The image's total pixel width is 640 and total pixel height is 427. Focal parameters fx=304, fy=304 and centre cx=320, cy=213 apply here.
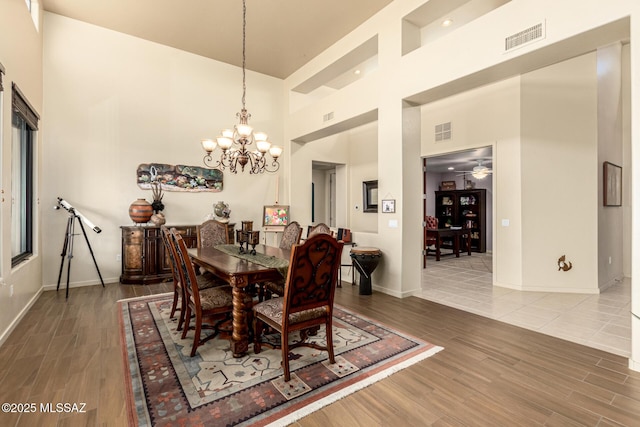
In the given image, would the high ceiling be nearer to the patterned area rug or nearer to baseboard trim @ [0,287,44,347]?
baseboard trim @ [0,287,44,347]

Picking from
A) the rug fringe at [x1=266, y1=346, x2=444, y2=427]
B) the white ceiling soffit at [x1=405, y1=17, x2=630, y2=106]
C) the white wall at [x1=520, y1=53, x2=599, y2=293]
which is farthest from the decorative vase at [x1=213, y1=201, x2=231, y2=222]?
the white wall at [x1=520, y1=53, x2=599, y2=293]

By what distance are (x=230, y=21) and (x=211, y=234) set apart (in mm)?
3574

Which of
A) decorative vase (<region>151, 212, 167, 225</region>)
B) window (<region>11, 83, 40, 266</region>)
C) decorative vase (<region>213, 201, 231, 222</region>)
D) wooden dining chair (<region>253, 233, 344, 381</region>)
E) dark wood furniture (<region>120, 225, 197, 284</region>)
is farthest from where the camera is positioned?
decorative vase (<region>213, 201, 231, 222</region>)

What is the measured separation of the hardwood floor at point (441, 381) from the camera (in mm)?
1938

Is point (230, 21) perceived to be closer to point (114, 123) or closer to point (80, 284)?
point (114, 123)

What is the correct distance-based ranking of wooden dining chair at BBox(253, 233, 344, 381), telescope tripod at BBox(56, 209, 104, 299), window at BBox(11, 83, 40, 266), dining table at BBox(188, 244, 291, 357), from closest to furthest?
wooden dining chair at BBox(253, 233, 344, 381)
dining table at BBox(188, 244, 291, 357)
window at BBox(11, 83, 40, 266)
telescope tripod at BBox(56, 209, 104, 299)

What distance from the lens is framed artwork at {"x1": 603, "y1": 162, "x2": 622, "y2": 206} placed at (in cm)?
492

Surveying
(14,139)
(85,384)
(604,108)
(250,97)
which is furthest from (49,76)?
(604,108)

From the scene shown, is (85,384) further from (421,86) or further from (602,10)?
(602,10)

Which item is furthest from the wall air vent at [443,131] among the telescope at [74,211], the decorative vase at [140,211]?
the telescope at [74,211]

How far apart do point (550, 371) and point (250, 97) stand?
6860 millimetres

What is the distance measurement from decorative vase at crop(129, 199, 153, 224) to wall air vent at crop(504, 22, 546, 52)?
18.4ft

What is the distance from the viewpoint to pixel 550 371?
2479mm

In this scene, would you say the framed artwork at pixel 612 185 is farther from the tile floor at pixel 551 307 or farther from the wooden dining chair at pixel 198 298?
the wooden dining chair at pixel 198 298
